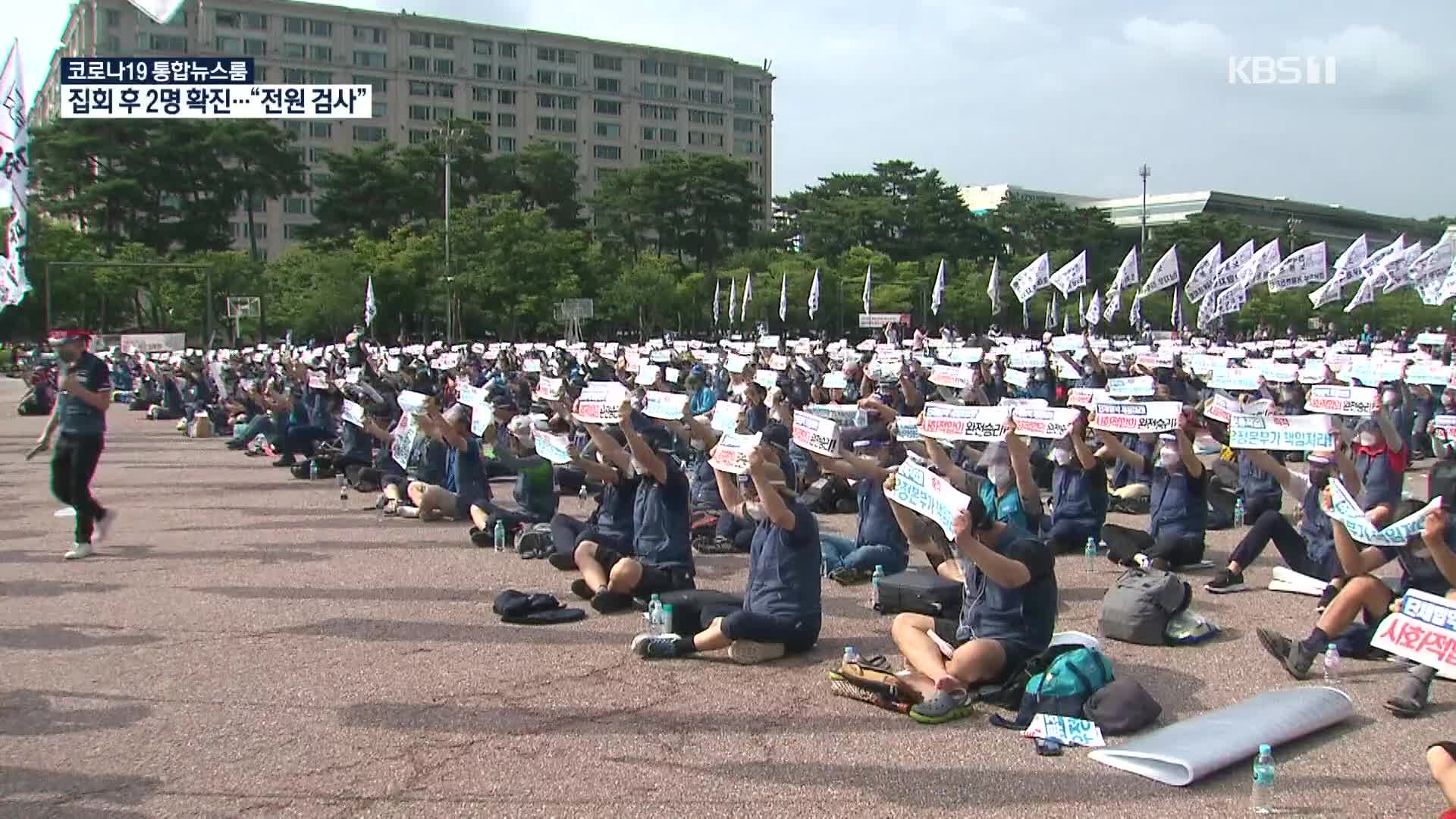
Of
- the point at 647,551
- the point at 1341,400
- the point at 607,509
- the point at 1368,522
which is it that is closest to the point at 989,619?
the point at 1368,522

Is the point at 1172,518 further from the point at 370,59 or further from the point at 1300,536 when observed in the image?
the point at 370,59

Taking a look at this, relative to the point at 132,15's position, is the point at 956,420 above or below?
below

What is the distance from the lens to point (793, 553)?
802cm

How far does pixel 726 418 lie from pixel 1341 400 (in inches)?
287

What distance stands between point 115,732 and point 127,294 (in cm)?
6279

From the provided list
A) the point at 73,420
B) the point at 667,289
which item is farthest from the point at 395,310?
the point at 73,420

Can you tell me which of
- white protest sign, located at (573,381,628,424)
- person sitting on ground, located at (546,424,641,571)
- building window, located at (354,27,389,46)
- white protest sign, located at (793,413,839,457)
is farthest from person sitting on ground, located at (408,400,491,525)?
building window, located at (354,27,389,46)

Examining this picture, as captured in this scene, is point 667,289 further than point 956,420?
Yes

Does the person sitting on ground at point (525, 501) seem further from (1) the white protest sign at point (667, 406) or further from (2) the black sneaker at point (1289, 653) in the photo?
(2) the black sneaker at point (1289, 653)

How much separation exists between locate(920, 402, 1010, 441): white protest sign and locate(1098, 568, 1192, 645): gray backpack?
2.14 m

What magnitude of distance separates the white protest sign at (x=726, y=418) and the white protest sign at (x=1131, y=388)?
7238 mm

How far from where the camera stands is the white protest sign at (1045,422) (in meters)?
11.2

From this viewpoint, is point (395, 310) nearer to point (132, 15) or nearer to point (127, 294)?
point (127, 294)

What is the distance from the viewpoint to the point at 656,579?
9.40 meters
